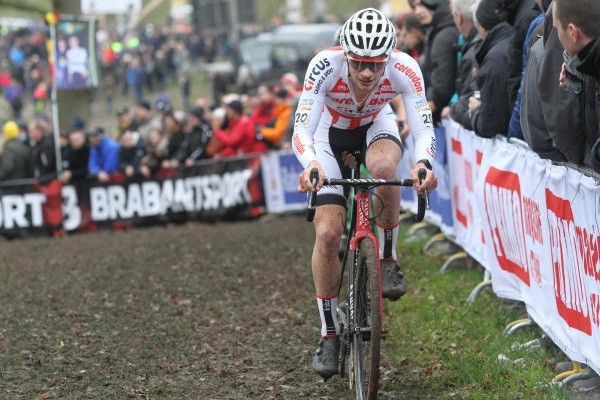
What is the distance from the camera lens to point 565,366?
23.8 feet

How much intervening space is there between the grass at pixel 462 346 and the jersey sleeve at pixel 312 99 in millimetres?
1722

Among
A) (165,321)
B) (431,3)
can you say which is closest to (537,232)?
(165,321)

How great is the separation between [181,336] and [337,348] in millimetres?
2413

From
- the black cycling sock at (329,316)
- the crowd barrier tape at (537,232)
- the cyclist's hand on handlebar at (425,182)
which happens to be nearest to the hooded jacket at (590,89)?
the crowd barrier tape at (537,232)

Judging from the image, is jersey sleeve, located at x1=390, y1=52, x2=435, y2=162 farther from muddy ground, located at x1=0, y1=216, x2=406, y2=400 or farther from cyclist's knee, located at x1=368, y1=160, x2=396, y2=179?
muddy ground, located at x1=0, y1=216, x2=406, y2=400

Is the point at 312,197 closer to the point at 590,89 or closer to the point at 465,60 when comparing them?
the point at 590,89

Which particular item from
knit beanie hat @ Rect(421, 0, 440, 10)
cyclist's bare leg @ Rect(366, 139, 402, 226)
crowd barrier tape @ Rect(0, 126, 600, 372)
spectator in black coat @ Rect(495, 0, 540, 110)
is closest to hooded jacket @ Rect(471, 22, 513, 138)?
crowd barrier tape @ Rect(0, 126, 600, 372)

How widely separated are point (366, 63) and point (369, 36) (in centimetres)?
17

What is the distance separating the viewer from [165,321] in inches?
386

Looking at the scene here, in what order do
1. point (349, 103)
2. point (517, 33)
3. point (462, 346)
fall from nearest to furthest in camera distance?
point (349, 103)
point (462, 346)
point (517, 33)

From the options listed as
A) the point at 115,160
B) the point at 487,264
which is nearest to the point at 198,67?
the point at 115,160

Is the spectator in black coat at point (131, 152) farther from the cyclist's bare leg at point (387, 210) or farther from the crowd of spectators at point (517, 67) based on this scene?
the cyclist's bare leg at point (387, 210)

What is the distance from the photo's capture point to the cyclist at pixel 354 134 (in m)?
6.81

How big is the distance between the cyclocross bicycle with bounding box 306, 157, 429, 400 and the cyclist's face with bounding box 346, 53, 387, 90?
0.63m
